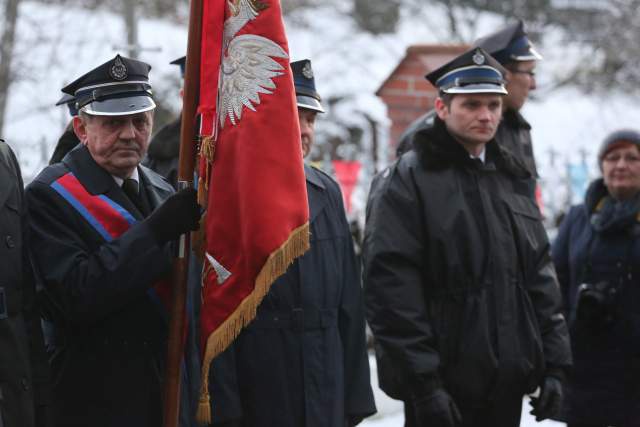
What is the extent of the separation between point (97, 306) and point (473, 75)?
215 centimetres

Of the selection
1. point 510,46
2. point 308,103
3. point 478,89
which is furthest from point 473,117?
point 510,46

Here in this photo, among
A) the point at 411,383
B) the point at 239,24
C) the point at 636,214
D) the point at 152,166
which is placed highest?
the point at 239,24

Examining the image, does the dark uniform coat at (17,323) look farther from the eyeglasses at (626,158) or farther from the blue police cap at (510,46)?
the eyeglasses at (626,158)

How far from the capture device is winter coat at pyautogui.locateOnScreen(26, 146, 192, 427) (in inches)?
155

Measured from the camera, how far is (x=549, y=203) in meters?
13.8

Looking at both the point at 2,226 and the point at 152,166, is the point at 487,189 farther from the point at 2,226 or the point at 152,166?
the point at 2,226

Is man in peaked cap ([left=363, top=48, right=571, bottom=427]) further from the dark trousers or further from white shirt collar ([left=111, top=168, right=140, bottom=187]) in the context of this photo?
white shirt collar ([left=111, top=168, right=140, bottom=187])

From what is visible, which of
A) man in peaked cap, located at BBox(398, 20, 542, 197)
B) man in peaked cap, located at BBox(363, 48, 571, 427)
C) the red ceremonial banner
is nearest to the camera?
man in peaked cap, located at BBox(363, 48, 571, 427)

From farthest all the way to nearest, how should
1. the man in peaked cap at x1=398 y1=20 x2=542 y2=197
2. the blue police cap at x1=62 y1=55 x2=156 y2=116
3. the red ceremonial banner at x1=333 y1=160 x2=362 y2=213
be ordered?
the red ceremonial banner at x1=333 y1=160 x2=362 y2=213, the man in peaked cap at x1=398 y1=20 x2=542 y2=197, the blue police cap at x1=62 y1=55 x2=156 y2=116

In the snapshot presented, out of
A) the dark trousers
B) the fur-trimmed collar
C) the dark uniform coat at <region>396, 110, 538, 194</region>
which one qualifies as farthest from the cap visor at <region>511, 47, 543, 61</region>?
the dark trousers

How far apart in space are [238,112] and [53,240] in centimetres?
79

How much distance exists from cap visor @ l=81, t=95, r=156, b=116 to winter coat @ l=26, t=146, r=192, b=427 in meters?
0.18

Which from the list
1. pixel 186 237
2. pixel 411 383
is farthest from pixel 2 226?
pixel 411 383

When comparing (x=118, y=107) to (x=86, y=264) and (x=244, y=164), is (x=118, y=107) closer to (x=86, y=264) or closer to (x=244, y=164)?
(x=244, y=164)
